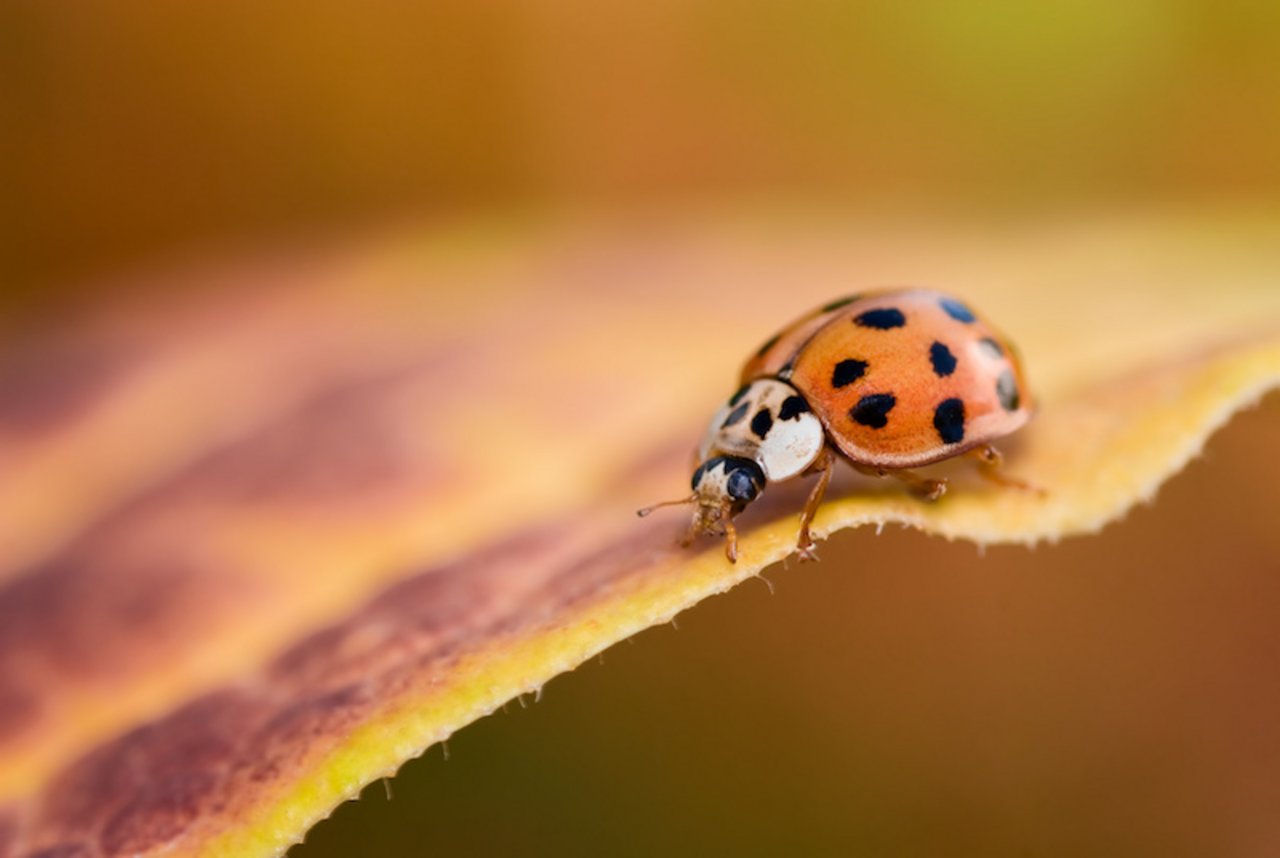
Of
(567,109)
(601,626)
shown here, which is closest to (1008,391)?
(601,626)

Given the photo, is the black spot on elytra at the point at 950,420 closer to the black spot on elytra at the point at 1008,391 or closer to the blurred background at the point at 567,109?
the black spot on elytra at the point at 1008,391

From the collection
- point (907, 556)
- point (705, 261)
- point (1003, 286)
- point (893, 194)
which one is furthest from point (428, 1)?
point (907, 556)

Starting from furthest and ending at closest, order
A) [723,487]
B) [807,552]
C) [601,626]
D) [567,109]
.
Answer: [567,109] < [723,487] < [807,552] < [601,626]

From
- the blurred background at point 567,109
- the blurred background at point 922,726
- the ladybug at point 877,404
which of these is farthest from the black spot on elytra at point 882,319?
the blurred background at point 567,109

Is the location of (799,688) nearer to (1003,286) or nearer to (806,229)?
(1003,286)

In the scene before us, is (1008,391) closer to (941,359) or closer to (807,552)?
(941,359)
